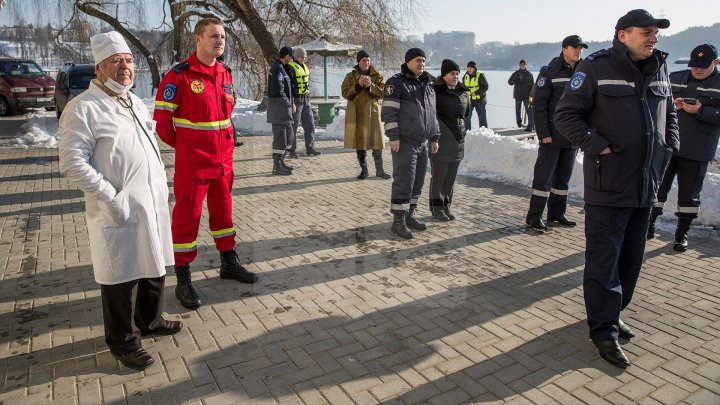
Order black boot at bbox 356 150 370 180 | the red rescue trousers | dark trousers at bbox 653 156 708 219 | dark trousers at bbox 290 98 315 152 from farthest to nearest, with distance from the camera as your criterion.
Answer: dark trousers at bbox 290 98 315 152 → black boot at bbox 356 150 370 180 → dark trousers at bbox 653 156 708 219 → the red rescue trousers

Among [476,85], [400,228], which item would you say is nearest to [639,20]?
[400,228]

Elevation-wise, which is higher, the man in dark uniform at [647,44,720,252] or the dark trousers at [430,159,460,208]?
the man in dark uniform at [647,44,720,252]

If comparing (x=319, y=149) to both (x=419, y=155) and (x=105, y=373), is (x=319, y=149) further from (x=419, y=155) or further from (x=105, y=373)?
(x=105, y=373)

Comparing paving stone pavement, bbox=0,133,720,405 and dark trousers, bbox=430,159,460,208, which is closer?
paving stone pavement, bbox=0,133,720,405

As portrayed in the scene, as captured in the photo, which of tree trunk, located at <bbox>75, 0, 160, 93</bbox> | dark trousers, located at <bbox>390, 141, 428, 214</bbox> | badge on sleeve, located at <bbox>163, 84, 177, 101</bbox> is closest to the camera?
badge on sleeve, located at <bbox>163, 84, 177, 101</bbox>

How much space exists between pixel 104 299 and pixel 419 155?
378 centimetres

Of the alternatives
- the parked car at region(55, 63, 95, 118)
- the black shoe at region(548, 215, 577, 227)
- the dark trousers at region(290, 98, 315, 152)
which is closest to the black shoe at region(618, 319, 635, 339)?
the black shoe at region(548, 215, 577, 227)

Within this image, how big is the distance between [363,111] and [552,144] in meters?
3.34

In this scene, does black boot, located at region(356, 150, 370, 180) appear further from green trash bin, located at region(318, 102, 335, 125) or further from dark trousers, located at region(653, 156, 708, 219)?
green trash bin, located at region(318, 102, 335, 125)

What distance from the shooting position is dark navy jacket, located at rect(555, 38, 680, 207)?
334cm

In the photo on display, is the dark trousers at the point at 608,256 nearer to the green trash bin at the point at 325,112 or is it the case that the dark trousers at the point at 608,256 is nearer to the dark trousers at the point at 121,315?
the dark trousers at the point at 121,315

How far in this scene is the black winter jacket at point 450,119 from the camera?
6215 mm

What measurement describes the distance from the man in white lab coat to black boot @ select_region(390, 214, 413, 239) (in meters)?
3.04

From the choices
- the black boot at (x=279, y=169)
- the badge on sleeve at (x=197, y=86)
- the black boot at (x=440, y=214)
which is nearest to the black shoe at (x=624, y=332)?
the black boot at (x=440, y=214)
